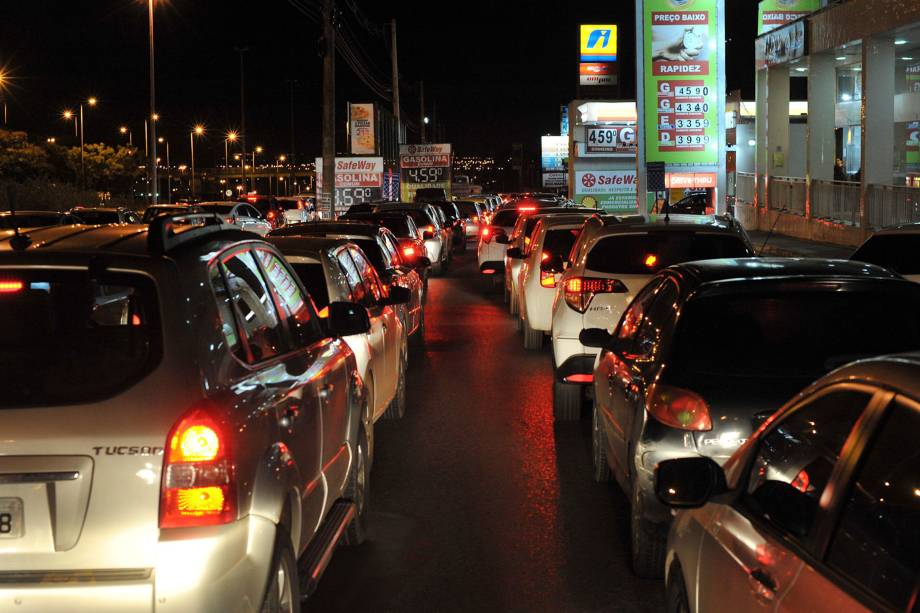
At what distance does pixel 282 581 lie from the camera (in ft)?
15.1

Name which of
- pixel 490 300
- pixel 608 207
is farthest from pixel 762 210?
Answer: pixel 490 300

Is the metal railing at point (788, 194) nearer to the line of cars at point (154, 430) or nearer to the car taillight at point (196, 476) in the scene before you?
the line of cars at point (154, 430)

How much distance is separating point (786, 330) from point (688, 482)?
275cm

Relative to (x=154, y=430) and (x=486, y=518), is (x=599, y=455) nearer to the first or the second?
(x=486, y=518)

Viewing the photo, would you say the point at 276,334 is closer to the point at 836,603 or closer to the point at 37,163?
the point at 836,603

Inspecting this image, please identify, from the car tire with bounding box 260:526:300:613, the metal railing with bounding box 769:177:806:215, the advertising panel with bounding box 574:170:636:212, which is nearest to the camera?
the car tire with bounding box 260:526:300:613

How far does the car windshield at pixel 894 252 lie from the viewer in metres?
11.5

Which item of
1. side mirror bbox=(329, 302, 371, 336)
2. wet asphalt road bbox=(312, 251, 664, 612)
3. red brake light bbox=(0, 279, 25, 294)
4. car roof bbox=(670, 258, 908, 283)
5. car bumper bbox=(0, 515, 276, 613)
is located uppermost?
red brake light bbox=(0, 279, 25, 294)

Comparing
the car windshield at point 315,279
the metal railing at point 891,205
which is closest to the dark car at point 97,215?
the metal railing at point 891,205

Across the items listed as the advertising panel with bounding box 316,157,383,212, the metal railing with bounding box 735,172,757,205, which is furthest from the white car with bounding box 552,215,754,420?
the advertising panel with bounding box 316,157,383,212

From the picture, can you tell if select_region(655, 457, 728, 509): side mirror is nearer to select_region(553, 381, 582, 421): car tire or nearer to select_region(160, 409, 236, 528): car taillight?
select_region(160, 409, 236, 528): car taillight

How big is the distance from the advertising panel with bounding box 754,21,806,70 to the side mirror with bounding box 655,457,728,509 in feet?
105

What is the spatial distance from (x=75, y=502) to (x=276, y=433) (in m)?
0.83

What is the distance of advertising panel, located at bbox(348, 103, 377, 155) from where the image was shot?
56.9m
